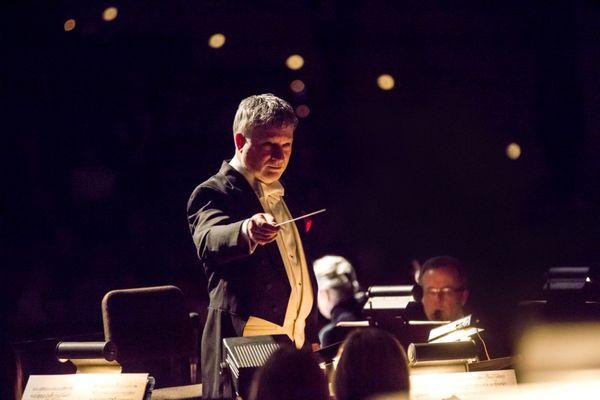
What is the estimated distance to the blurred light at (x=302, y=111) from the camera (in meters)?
7.55

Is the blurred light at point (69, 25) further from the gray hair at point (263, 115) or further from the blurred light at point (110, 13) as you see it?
the gray hair at point (263, 115)

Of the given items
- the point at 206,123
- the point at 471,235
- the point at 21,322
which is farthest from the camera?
the point at 471,235

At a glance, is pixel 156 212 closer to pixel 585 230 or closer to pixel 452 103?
pixel 452 103

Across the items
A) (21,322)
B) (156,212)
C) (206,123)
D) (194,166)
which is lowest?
(21,322)

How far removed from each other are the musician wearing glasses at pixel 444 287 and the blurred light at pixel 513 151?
4.31 metres

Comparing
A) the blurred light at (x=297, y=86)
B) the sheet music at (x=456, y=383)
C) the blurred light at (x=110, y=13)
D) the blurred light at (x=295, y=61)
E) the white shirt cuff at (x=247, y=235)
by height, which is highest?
the blurred light at (x=110, y=13)

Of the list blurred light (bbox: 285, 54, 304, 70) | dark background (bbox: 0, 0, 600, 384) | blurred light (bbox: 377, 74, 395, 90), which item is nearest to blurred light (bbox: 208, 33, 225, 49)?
dark background (bbox: 0, 0, 600, 384)

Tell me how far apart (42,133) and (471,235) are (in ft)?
16.2

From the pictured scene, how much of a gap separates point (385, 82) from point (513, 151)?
1747mm

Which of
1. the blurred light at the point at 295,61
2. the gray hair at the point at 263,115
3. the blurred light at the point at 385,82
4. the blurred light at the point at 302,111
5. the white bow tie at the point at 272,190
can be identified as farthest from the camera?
the blurred light at the point at 385,82

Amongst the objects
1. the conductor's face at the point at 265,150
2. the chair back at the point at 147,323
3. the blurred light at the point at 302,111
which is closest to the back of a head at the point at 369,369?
the conductor's face at the point at 265,150

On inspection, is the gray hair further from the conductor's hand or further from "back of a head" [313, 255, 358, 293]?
"back of a head" [313, 255, 358, 293]

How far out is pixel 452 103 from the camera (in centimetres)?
846

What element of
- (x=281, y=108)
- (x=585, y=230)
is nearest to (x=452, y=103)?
(x=585, y=230)
